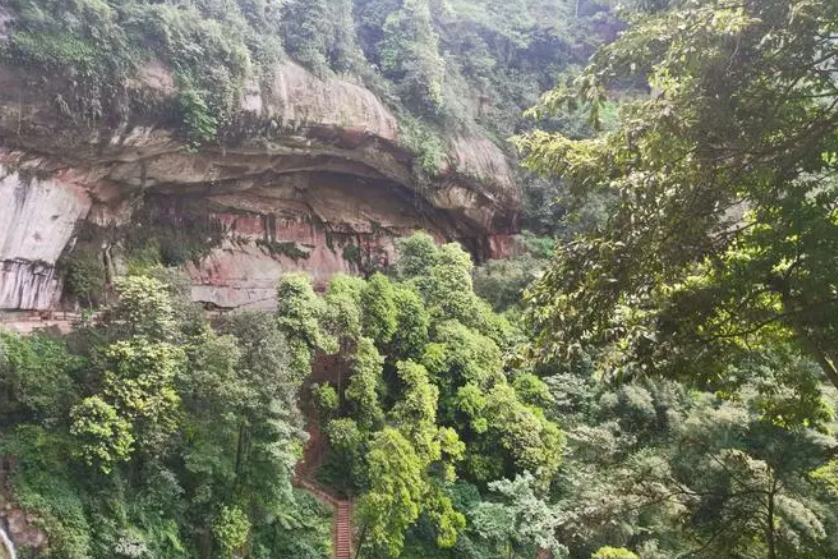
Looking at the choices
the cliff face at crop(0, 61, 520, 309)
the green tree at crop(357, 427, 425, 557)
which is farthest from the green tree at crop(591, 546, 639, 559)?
the cliff face at crop(0, 61, 520, 309)

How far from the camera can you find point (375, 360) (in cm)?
1410

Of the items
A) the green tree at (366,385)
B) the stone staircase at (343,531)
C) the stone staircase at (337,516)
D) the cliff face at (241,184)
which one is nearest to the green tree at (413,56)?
the cliff face at (241,184)

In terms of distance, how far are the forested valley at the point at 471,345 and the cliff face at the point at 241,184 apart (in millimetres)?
255

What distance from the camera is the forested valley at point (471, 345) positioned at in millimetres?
3830

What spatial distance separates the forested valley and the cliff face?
0.26 metres

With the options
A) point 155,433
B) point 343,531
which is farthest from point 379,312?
point 155,433

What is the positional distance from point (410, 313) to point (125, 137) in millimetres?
7772

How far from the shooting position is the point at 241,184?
18891 millimetres

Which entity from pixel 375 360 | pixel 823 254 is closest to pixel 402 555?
pixel 375 360

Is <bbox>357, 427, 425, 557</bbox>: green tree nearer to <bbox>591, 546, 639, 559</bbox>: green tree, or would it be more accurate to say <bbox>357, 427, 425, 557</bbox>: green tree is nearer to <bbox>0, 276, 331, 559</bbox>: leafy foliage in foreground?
<bbox>0, 276, 331, 559</bbox>: leafy foliage in foreground

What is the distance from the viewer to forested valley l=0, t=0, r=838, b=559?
383 cm

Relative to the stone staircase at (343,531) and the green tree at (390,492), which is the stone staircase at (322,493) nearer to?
the stone staircase at (343,531)

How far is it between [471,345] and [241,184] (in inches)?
351

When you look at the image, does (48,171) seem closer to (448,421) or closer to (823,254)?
(448,421)
